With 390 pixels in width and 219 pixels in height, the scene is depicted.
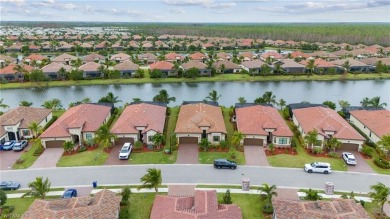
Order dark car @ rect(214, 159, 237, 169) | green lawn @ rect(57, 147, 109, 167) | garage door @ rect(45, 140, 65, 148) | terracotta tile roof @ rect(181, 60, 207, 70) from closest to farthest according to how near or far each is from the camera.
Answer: dark car @ rect(214, 159, 237, 169), green lawn @ rect(57, 147, 109, 167), garage door @ rect(45, 140, 65, 148), terracotta tile roof @ rect(181, 60, 207, 70)

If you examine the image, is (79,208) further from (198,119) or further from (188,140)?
(198,119)

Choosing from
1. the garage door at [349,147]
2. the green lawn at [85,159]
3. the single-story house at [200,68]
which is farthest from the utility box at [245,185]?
the single-story house at [200,68]

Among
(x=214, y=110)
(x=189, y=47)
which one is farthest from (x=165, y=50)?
(x=214, y=110)

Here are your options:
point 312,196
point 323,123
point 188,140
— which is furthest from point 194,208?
point 323,123

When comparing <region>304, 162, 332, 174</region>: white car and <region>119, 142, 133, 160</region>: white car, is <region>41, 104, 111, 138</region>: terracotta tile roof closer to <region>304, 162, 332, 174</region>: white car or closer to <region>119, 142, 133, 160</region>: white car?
<region>119, 142, 133, 160</region>: white car

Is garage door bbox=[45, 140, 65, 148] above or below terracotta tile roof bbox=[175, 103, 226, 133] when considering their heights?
below

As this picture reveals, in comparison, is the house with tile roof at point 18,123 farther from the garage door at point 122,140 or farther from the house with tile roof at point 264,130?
the house with tile roof at point 264,130

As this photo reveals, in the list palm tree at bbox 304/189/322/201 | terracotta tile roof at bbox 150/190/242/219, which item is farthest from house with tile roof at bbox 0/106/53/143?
palm tree at bbox 304/189/322/201
